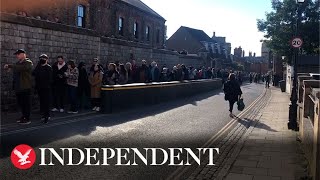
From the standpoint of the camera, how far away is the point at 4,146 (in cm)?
737

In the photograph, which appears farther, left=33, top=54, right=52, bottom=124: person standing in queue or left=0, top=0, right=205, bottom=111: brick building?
left=0, top=0, right=205, bottom=111: brick building

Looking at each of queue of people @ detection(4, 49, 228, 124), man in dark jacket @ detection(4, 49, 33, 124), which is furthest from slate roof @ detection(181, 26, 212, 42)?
man in dark jacket @ detection(4, 49, 33, 124)

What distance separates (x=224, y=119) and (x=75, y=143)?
661cm

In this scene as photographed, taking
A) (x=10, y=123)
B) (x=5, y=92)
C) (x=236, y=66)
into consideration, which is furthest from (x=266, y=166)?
(x=236, y=66)

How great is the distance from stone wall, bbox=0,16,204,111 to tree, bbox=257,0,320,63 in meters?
23.1

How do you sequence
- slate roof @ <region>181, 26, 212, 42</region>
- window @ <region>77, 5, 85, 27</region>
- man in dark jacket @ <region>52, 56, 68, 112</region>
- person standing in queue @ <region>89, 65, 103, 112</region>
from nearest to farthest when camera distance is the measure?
man in dark jacket @ <region>52, 56, 68, 112</region>, person standing in queue @ <region>89, 65, 103, 112</region>, window @ <region>77, 5, 85, 27</region>, slate roof @ <region>181, 26, 212, 42</region>

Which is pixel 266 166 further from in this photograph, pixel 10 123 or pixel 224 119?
pixel 10 123

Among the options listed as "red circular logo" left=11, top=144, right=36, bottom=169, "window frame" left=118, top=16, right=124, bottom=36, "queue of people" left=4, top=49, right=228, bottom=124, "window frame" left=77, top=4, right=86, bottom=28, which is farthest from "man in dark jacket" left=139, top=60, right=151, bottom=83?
"window frame" left=118, top=16, right=124, bottom=36

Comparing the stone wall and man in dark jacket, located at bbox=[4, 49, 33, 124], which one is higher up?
the stone wall

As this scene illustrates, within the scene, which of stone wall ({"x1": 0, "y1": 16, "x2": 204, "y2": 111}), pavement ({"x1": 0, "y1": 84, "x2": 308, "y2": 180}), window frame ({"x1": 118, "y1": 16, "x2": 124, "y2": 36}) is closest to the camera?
pavement ({"x1": 0, "y1": 84, "x2": 308, "y2": 180})

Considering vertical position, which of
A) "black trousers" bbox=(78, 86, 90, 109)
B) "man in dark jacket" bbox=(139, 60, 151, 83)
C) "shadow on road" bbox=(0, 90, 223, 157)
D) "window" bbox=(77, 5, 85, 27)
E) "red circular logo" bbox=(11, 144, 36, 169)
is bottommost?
"red circular logo" bbox=(11, 144, 36, 169)

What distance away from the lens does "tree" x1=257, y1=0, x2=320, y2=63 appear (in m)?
37.0

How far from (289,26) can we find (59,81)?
3245 centimetres

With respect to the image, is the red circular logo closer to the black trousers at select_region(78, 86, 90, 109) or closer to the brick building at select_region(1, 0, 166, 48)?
the black trousers at select_region(78, 86, 90, 109)
